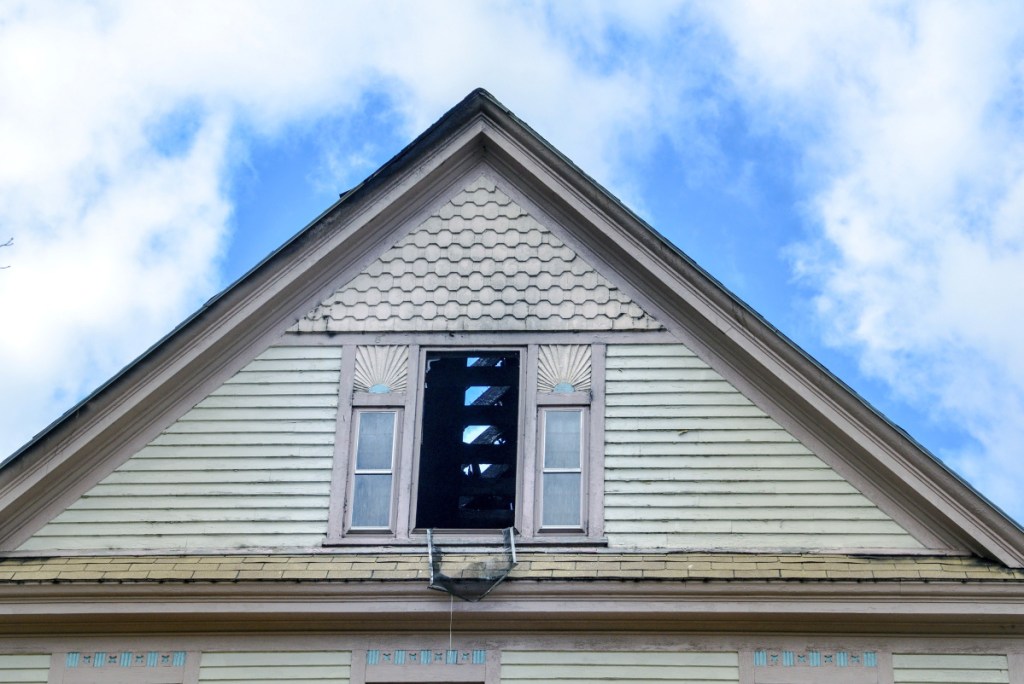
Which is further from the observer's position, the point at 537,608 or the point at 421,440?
the point at 421,440

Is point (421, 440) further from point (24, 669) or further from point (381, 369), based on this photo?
point (24, 669)

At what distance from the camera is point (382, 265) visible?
17.0 m

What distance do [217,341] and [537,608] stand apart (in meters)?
4.23

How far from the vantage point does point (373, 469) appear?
1596 centimetres

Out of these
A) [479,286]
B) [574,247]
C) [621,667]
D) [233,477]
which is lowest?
[621,667]

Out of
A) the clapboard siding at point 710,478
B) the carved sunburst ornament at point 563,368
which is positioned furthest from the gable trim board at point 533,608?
the carved sunburst ornament at point 563,368

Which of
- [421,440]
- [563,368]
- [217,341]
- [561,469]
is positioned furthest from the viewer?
[217,341]

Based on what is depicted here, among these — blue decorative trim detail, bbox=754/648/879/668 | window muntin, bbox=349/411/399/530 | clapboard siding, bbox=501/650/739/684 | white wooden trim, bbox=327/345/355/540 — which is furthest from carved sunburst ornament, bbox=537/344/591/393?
blue decorative trim detail, bbox=754/648/879/668

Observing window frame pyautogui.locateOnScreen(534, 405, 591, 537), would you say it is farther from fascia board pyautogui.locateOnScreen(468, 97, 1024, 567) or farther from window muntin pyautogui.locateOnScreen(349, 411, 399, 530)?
window muntin pyautogui.locateOnScreen(349, 411, 399, 530)

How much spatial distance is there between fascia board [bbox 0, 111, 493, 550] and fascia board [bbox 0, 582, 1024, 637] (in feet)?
3.98

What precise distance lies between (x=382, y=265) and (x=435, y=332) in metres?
0.98

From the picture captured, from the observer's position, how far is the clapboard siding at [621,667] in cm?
1470

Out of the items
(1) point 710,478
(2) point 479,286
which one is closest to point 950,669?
(1) point 710,478

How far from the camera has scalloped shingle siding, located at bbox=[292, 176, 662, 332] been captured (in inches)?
652
